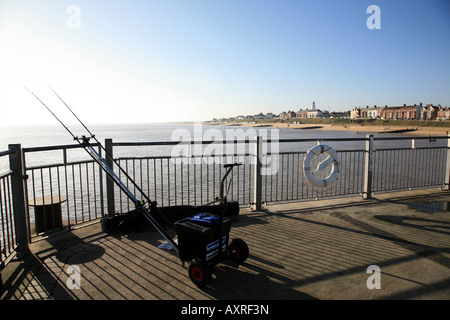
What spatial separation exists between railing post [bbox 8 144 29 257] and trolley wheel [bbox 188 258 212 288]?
2339 mm

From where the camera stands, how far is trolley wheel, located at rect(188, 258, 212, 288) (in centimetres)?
287

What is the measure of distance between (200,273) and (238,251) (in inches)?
28.4

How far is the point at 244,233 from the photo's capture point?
4441mm

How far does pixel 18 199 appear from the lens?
369 cm

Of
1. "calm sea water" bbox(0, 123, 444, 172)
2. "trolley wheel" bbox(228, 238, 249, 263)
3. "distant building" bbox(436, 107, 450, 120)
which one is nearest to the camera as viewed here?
"trolley wheel" bbox(228, 238, 249, 263)

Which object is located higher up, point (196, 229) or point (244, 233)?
point (196, 229)

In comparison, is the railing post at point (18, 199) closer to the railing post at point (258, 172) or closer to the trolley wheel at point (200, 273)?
the trolley wheel at point (200, 273)
